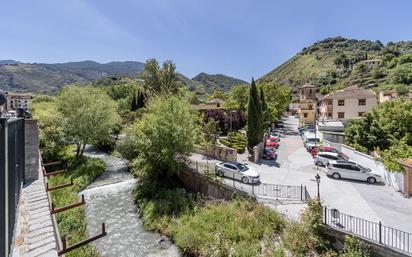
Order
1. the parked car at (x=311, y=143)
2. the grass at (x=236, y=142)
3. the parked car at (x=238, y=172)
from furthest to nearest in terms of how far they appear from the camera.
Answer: the parked car at (x=311, y=143) < the grass at (x=236, y=142) < the parked car at (x=238, y=172)

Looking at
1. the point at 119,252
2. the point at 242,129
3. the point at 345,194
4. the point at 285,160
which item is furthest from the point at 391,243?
the point at 242,129

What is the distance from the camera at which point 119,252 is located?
494 inches

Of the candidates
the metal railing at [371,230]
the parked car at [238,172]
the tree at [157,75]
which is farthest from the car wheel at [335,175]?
the tree at [157,75]

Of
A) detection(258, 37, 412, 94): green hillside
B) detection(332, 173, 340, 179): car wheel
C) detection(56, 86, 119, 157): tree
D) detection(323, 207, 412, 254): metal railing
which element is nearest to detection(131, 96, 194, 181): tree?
detection(56, 86, 119, 157): tree

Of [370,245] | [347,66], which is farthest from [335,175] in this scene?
[347,66]

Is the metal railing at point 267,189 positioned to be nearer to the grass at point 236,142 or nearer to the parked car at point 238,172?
the parked car at point 238,172

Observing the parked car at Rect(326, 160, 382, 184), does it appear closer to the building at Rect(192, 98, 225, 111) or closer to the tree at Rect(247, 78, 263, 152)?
the tree at Rect(247, 78, 263, 152)

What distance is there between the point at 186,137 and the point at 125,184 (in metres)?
7.51

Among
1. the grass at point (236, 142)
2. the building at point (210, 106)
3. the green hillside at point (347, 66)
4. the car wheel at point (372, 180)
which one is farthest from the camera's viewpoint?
the green hillside at point (347, 66)

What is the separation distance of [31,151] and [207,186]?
1150 cm

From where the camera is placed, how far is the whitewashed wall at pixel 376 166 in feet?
53.7

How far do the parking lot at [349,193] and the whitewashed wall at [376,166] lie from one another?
531 mm

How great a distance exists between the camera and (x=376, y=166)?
20.1 meters

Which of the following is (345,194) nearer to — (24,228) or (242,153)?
(242,153)
